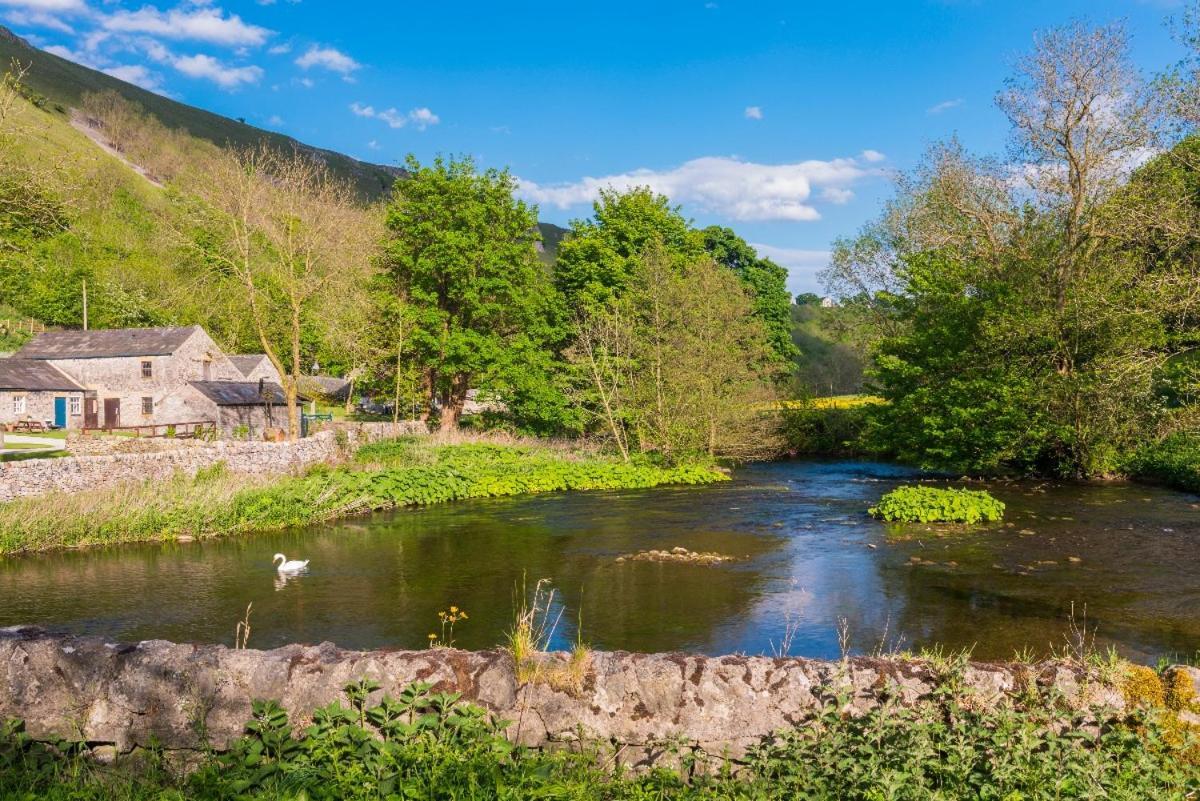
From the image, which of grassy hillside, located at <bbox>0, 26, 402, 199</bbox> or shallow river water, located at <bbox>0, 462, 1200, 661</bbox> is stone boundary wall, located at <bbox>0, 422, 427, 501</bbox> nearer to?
shallow river water, located at <bbox>0, 462, 1200, 661</bbox>

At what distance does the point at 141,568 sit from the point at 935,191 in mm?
33447

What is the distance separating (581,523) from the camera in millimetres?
23547

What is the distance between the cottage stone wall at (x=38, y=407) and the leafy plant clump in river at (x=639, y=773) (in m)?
45.2

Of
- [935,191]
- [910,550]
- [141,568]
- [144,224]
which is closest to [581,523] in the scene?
[910,550]

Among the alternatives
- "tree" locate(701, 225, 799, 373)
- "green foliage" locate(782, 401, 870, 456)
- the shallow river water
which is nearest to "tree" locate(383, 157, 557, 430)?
"green foliage" locate(782, 401, 870, 456)

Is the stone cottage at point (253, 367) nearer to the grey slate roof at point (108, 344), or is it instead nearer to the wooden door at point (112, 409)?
the grey slate roof at point (108, 344)

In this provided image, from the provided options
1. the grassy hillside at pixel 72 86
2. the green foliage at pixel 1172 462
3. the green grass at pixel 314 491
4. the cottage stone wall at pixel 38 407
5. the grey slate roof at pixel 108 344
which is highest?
the grassy hillside at pixel 72 86

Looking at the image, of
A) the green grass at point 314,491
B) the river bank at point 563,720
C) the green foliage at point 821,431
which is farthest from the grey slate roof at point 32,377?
the river bank at point 563,720

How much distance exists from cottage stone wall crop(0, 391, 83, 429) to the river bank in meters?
44.7

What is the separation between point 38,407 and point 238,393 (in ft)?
38.1

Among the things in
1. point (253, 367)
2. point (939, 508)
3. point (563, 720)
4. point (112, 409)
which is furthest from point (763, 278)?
point (563, 720)

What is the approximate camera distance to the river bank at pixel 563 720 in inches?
212

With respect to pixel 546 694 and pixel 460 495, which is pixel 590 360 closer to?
pixel 460 495

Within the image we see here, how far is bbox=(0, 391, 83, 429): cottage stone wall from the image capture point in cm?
4212
